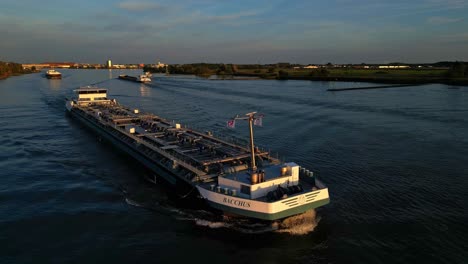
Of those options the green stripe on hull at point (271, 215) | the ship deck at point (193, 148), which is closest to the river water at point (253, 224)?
the green stripe on hull at point (271, 215)

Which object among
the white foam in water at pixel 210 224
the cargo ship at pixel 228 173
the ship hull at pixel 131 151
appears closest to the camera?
the cargo ship at pixel 228 173

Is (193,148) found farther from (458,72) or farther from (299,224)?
(458,72)

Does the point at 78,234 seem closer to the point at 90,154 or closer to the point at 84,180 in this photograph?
the point at 84,180

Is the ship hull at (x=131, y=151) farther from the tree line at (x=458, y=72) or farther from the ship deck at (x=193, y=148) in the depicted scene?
the tree line at (x=458, y=72)

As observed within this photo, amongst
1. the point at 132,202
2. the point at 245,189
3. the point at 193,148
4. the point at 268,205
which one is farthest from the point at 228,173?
the point at 193,148

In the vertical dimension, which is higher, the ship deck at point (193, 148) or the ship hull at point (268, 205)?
the ship deck at point (193, 148)

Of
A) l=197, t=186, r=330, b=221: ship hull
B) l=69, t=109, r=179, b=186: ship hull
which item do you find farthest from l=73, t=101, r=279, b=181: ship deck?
l=197, t=186, r=330, b=221: ship hull
